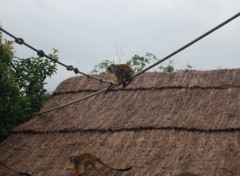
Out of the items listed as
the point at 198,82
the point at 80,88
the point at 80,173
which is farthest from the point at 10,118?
the point at 198,82

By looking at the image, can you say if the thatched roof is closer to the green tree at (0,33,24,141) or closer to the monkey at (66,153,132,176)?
the monkey at (66,153,132,176)

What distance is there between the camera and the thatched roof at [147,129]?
715cm

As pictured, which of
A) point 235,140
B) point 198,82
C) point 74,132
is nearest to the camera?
point 235,140

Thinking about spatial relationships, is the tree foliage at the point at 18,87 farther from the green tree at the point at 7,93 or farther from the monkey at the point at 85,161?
the monkey at the point at 85,161

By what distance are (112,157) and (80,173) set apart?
623 millimetres

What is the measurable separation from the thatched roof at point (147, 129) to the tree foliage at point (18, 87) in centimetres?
65

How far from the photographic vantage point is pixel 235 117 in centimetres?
786

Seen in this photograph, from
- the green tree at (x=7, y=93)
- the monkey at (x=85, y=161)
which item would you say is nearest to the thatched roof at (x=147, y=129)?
the monkey at (x=85, y=161)

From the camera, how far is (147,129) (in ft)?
26.9

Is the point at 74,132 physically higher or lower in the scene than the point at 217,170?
higher

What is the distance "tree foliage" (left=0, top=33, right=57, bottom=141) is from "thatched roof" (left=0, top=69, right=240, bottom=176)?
65 centimetres

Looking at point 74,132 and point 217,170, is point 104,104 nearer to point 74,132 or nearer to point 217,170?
point 74,132

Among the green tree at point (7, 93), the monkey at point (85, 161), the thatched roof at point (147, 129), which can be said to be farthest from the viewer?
the green tree at point (7, 93)

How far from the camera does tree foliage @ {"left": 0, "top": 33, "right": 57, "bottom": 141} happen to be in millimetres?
9820
